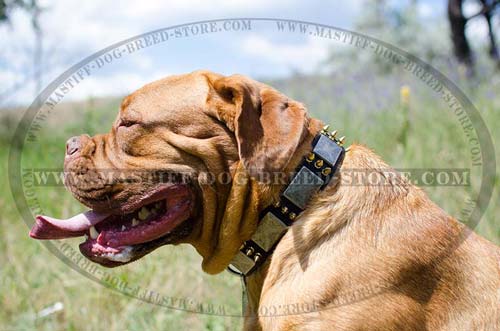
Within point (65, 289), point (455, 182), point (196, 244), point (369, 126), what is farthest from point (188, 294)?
point (369, 126)

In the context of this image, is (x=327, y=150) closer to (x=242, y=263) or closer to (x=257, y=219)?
(x=257, y=219)

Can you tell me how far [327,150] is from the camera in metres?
3.13

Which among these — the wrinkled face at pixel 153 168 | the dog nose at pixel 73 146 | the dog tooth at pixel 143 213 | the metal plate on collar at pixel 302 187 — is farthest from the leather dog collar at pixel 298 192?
the dog nose at pixel 73 146

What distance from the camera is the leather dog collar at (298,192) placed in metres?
3.10

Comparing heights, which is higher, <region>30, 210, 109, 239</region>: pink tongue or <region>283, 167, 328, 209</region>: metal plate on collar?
<region>283, 167, 328, 209</region>: metal plate on collar

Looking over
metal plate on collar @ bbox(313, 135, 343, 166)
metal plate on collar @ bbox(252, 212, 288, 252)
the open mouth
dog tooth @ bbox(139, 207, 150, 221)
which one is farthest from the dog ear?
dog tooth @ bbox(139, 207, 150, 221)

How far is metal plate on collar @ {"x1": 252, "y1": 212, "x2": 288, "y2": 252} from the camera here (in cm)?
319

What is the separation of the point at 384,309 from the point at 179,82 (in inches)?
65.6

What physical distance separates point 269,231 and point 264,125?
0.57 m

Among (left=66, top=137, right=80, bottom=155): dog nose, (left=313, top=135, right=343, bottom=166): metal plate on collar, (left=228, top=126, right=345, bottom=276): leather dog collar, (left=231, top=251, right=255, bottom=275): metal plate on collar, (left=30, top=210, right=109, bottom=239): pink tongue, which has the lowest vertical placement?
(left=30, top=210, right=109, bottom=239): pink tongue

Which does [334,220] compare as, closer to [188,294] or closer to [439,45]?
[188,294]

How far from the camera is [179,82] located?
3.50 m

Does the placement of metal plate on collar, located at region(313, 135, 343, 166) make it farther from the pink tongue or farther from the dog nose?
the dog nose

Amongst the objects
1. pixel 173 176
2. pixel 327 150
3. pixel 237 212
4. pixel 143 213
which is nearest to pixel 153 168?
pixel 173 176
